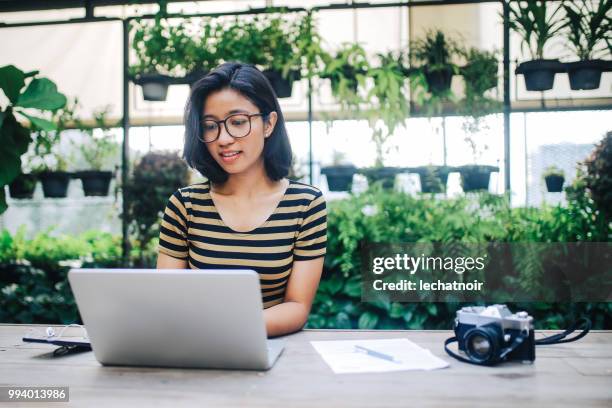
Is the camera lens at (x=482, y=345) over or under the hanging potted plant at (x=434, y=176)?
under

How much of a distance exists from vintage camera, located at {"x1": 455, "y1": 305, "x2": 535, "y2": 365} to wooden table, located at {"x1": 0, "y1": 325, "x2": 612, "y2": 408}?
0.10ft

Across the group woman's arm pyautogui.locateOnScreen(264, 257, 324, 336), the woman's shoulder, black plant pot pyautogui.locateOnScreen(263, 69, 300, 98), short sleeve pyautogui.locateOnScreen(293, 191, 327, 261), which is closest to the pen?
woman's arm pyautogui.locateOnScreen(264, 257, 324, 336)

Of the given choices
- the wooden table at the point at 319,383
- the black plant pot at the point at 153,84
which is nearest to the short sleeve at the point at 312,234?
the wooden table at the point at 319,383

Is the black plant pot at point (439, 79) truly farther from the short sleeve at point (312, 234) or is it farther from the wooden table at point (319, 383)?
the wooden table at point (319, 383)

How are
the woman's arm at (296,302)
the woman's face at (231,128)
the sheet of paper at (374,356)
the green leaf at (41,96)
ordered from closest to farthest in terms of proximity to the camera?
the sheet of paper at (374,356)
the woman's arm at (296,302)
the woman's face at (231,128)
the green leaf at (41,96)

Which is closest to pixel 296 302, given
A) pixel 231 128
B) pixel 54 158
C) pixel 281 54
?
pixel 231 128

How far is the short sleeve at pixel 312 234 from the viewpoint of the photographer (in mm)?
1965

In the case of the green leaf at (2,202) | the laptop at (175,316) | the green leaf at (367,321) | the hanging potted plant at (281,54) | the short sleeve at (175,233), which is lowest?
the green leaf at (367,321)

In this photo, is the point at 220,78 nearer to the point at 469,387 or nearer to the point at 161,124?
the point at 469,387

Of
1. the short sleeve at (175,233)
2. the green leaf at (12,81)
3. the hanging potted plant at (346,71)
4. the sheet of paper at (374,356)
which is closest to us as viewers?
the sheet of paper at (374,356)

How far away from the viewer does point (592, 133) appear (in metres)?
3.33

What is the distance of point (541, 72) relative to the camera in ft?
10.7

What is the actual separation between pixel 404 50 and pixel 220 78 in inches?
69.2

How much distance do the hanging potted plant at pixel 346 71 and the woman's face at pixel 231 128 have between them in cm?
145
